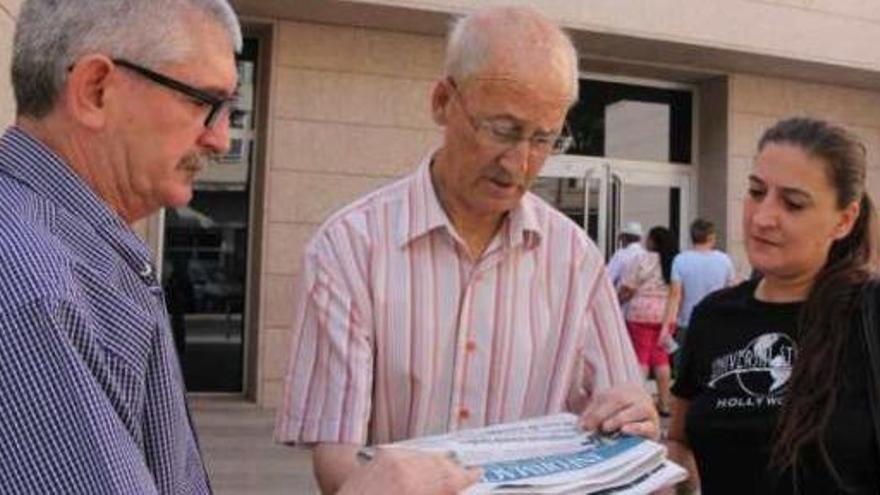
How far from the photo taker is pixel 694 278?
935 centimetres

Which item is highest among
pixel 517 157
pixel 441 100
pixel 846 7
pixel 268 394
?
pixel 846 7

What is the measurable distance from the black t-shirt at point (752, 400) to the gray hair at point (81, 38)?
5.37 feet

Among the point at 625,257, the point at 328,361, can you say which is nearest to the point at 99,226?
the point at 328,361

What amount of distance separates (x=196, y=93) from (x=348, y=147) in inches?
339

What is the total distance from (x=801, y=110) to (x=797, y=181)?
10233 millimetres

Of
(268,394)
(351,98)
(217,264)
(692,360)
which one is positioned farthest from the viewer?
(217,264)

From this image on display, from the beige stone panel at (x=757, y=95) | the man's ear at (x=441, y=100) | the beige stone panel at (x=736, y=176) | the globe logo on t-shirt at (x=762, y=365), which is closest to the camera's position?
the man's ear at (x=441, y=100)

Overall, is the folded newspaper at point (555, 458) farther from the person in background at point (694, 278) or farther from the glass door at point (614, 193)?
the glass door at point (614, 193)

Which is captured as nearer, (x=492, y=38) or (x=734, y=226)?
(x=492, y=38)

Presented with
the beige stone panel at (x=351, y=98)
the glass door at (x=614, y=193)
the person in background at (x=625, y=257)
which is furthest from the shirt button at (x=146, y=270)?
the glass door at (x=614, y=193)

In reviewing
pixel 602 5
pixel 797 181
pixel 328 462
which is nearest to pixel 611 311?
pixel 328 462

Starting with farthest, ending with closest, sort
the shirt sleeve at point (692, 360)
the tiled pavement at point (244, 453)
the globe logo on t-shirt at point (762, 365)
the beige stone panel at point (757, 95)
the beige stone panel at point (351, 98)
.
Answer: the beige stone panel at point (757, 95) < the beige stone panel at point (351, 98) < the tiled pavement at point (244, 453) < the shirt sleeve at point (692, 360) < the globe logo on t-shirt at point (762, 365)

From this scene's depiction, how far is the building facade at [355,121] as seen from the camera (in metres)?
9.70

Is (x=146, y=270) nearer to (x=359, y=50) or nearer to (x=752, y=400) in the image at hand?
(x=752, y=400)
